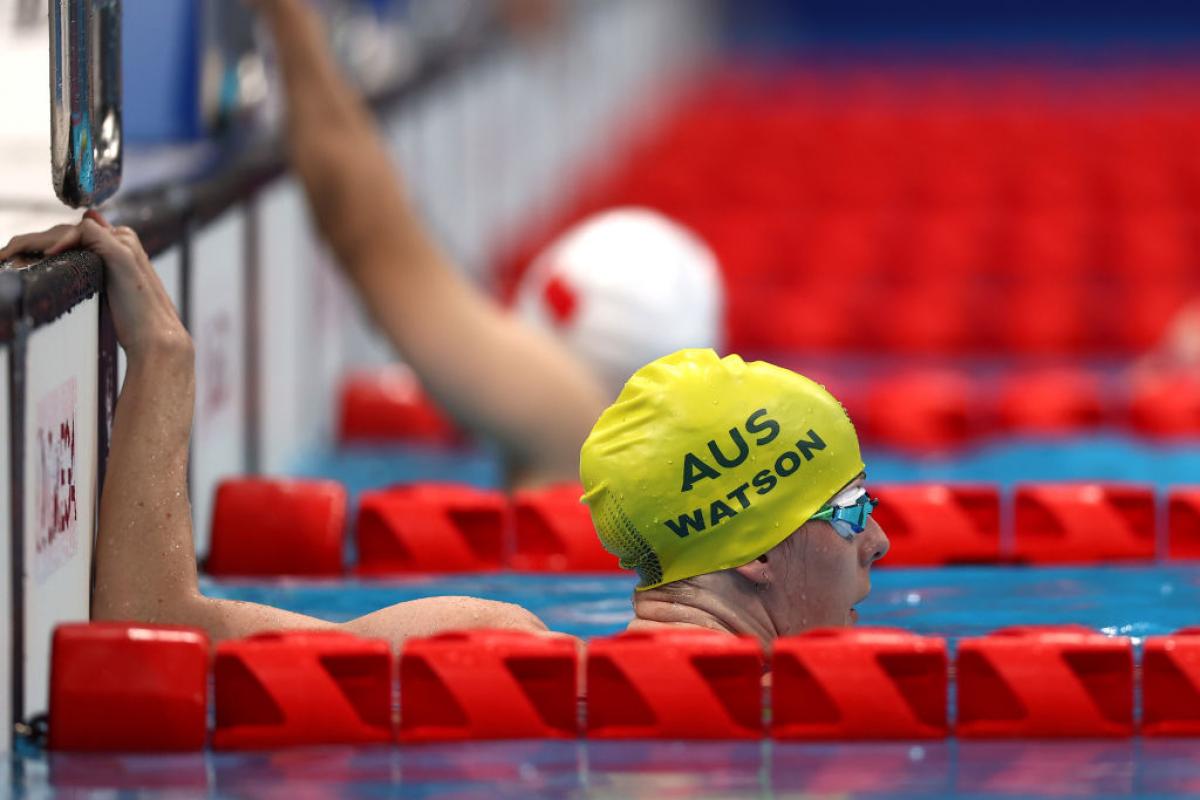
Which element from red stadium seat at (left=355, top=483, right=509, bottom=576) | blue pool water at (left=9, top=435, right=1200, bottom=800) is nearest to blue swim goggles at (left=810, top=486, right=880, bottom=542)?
blue pool water at (left=9, top=435, right=1200, bottom=800)

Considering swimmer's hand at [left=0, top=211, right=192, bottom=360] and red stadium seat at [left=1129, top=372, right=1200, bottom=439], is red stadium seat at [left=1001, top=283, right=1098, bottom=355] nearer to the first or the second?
red stadium seat at [left=1129, top=372, right=1200, bottom=439]

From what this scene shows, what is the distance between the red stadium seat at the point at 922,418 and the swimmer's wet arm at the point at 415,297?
211 cm

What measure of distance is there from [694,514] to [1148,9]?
69.3 ft

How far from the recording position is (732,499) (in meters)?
2.79

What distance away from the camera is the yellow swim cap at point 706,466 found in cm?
278

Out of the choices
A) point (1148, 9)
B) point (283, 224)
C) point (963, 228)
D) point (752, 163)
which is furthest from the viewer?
point (1148, 9)

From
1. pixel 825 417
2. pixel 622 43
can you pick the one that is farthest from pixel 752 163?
pixel 825 417

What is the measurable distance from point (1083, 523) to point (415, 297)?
1251 mm

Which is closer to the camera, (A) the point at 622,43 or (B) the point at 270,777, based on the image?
(B) the point at 270,777

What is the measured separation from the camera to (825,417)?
2861 mm

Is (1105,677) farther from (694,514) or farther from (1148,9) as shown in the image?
(1148,9)

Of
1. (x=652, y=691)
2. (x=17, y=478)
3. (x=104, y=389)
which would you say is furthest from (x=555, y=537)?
(x=17, y=478)

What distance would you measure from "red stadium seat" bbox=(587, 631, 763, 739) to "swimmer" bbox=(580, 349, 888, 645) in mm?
74

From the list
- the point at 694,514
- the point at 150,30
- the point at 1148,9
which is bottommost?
the point at 694,514
